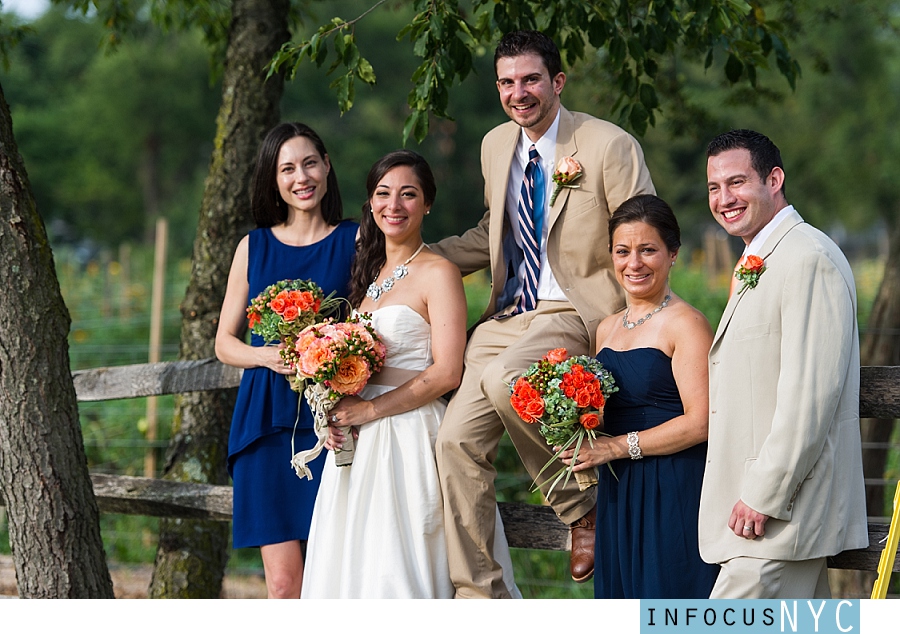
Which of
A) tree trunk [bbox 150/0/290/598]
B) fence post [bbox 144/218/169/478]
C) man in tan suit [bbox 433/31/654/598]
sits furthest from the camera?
fence post [bbox 144/218/169/478]

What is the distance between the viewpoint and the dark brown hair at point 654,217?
391cm

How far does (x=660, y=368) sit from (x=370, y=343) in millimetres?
1194

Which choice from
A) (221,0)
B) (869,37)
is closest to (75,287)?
(221,0)

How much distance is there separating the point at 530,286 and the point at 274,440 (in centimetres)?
137

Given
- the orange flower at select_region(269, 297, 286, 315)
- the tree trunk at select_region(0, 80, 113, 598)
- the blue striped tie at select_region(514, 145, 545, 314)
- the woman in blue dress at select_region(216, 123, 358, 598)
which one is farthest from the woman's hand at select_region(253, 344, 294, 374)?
the blue striped tie at select_region(514, 145, 545, 314)

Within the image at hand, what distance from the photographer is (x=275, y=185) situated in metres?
4.83

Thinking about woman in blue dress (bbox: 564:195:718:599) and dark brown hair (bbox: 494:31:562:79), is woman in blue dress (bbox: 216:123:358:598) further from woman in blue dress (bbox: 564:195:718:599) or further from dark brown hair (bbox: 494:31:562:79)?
woman in blue dress (bbox: 564:195:718:599)

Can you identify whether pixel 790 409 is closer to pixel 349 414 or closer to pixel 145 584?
pixel 349 414

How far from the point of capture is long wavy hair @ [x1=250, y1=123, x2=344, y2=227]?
15.6ft

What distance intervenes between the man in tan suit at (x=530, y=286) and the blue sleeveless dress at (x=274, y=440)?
0.73 m

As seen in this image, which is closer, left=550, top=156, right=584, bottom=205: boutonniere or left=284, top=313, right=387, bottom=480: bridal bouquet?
left=284, top=313, right=387, bottom=480: bridal bouquet

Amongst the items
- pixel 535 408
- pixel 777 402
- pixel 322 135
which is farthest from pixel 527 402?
pixel 322 135

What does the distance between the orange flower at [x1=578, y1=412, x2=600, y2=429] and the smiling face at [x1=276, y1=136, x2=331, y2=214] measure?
1764mm

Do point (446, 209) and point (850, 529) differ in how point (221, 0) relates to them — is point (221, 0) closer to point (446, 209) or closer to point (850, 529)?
point (850, 529)
